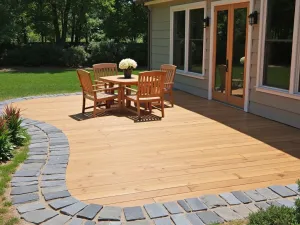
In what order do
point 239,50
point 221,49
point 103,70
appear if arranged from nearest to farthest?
point 239,50, point 221,49, point 103,70

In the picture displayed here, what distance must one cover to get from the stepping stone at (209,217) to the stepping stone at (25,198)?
4.64ft

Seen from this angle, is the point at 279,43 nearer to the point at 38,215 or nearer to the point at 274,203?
the point at 274,203

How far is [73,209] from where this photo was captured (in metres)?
2.88

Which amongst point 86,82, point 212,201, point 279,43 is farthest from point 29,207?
point 279,43

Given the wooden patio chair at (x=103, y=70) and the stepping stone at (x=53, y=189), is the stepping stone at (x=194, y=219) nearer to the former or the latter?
the stepping stone at (x=53, y=189)

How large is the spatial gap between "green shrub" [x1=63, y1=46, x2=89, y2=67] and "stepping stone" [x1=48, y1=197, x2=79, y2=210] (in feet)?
47.5

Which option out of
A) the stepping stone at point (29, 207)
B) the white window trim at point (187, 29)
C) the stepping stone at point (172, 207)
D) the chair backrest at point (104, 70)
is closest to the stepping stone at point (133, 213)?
the stepping stone at point (172, 207)

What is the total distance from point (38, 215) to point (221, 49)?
5884 millimetres

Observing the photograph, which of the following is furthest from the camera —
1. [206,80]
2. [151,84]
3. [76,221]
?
[206,80]

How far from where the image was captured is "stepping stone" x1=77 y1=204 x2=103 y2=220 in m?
2.77

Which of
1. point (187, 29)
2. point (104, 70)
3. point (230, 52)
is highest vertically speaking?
point (187, 29)

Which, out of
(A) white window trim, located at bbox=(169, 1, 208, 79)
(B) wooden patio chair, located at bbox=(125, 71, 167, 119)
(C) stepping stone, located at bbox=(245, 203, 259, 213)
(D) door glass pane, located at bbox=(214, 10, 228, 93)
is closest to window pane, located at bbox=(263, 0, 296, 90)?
(D) door glass pane, located at bbox=(214, 10, 228, 93)

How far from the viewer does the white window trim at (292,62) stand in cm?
545

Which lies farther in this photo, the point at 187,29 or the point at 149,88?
the point at 187,29
